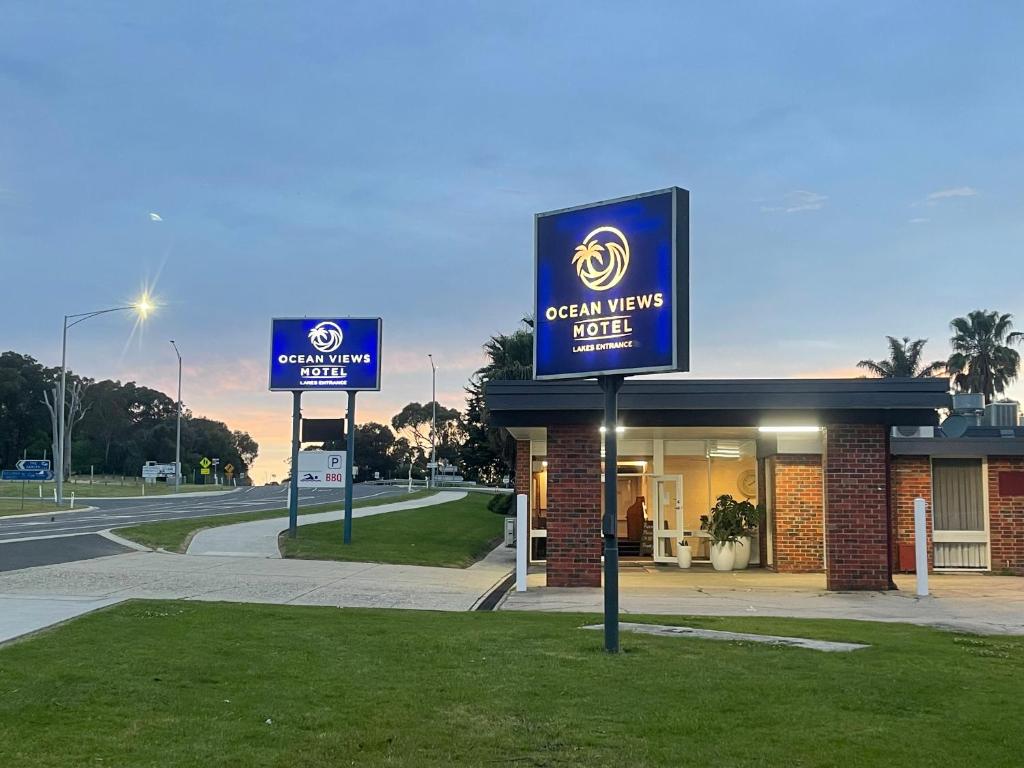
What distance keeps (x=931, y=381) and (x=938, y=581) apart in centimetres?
492

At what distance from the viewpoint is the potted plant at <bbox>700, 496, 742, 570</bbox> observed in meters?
21.7

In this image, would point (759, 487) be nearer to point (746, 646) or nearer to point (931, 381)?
point (931, 381)

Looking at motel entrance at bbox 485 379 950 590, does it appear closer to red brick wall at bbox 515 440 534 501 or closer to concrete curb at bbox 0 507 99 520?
red brick wall at bbox 515 440 534 501

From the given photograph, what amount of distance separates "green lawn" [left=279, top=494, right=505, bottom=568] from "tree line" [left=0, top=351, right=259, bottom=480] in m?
66.4

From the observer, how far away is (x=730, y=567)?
21.7 meters

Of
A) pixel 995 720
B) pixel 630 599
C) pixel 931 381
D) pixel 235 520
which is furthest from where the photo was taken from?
pixel 235 520

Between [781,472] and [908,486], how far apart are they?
9.70ft

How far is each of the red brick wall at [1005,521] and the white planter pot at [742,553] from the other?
209 inches

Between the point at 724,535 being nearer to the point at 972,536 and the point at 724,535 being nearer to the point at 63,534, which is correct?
the point at 972,536

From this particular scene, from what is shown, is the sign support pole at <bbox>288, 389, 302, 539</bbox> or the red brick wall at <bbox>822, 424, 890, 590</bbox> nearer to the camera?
the red brick wall at <bbox>822, 424, 890, 590</bbox>

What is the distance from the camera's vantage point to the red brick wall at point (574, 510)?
17.6m

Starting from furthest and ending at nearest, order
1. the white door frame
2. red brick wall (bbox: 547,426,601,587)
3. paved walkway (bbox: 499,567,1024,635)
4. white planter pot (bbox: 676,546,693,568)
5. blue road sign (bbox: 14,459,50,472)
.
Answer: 1. blue road sign (bbox: 14,459,50,472)
2. white planter pot (bbox: 676,546,693,568)
3. the white door frame
4. red brick wall (bbox: 547,426,601,587)
5. paved walkway (bbox: 499,567,1024,635)

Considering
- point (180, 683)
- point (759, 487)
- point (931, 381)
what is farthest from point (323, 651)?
point (759, 487)

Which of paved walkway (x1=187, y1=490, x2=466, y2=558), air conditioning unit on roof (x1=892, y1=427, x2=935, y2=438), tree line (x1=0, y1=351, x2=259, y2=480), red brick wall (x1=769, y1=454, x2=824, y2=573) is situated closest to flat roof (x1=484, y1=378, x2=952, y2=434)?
red brick wall (x1=769, y1=454, x2=824, y2=573)
